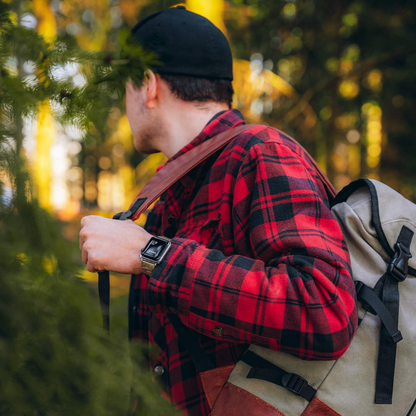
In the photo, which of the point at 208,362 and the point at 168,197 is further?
the point at 168,197

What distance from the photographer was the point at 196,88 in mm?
1622

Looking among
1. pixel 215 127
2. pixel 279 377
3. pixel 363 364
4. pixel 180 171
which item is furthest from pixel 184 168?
pixel 363 364

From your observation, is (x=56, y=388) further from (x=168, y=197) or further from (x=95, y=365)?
(x=168, y=197)

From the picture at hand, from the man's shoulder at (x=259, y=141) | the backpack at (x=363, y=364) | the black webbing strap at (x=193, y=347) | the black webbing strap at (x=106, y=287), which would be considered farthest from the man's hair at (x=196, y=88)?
the black webbing strap at (x=193, y=347)

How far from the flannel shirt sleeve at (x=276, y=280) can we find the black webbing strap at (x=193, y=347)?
0.46 ft

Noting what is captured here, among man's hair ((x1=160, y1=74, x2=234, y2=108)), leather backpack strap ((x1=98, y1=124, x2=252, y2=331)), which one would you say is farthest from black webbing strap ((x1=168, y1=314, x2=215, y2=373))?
man's hair ((x1=160, y1=74, x2=234, y2=108))

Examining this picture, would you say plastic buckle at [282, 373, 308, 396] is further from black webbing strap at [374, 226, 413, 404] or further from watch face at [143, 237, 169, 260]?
watch face at [143, 237, 169, 260]

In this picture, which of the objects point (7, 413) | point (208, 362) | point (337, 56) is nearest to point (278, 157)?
point (208, 362)

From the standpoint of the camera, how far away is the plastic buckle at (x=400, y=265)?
1.10 metres

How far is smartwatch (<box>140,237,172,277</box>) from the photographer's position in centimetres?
109

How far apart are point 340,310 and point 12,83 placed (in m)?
0.97

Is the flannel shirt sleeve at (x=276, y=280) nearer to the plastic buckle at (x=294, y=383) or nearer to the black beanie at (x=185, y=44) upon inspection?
the plastic buckle at (x=294, y=383)

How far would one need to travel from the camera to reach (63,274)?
0.64 metres

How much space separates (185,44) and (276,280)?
3.58ft
